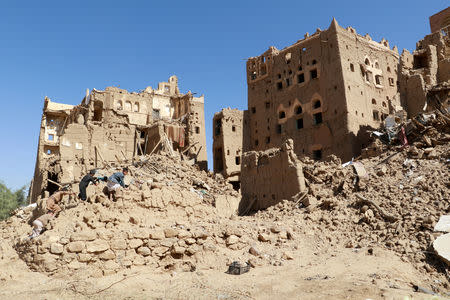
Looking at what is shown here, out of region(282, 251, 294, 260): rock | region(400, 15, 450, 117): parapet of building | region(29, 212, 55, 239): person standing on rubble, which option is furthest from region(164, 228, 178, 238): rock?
→ region(400, 15, 450, 117): parapet of building

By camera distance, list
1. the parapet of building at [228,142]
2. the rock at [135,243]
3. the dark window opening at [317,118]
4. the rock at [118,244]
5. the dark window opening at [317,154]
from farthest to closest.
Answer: the parapet of building at [228,142], the dark window opening at [317,118], the dark window opening at [317,154], the rock at [135,243], the rock at [118,244]

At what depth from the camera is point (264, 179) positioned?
1772cm

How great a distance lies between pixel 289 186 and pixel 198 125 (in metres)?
18.2

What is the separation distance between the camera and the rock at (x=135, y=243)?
952cm

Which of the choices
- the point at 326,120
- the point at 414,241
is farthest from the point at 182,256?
the point at 326,120

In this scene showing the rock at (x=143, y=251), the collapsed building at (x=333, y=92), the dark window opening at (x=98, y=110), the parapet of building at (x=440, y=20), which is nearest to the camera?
the rock at (x=143, y=251)

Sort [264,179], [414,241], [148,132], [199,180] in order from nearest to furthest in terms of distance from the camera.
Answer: [414,241] < [264,179] < [199,180] < [148,132]

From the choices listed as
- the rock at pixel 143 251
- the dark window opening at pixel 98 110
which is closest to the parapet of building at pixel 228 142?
the dark window opening at pixel 98 110

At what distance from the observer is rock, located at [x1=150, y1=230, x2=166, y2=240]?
9869 millimetres

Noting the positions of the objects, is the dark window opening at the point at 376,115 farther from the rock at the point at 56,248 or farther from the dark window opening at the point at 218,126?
the rock at the point at 56,248

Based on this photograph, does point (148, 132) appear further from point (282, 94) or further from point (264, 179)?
point (264, 179)

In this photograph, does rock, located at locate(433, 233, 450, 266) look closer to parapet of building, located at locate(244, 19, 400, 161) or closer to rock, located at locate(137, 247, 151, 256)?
rock, located at locate(137, 247, 151, 256)

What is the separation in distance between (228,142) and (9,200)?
59.7 feet

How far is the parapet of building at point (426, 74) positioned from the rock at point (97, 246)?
23.2 m
